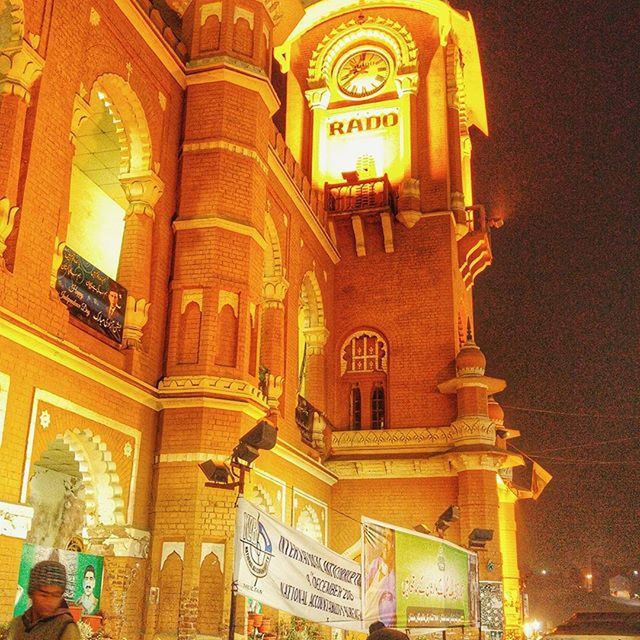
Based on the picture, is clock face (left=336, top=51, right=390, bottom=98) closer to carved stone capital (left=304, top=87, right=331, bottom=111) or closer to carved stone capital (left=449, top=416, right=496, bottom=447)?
carved stone capital (left=304, top=87, right=331, bottom=111)

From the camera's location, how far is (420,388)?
22.2 metres

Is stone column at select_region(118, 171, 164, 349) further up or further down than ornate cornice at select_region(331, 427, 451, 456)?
further up

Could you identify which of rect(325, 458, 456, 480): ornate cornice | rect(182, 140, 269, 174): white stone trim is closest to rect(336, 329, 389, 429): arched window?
rect(325, 458, 456, 480): ornate cornice

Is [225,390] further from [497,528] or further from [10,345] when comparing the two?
[497,528]

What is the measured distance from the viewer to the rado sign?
25.8m

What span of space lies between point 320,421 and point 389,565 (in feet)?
38.8

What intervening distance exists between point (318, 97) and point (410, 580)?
1964 cm

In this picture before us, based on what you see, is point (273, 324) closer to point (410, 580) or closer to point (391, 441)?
point (391, 441)

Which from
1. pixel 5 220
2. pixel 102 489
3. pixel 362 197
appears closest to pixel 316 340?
pixel 362 197

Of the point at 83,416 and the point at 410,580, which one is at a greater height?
the point at 83,416

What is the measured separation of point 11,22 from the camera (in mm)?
11172

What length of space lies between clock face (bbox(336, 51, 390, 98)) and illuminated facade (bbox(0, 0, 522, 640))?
0.07 meters

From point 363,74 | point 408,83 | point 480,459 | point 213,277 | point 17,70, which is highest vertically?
point 363,74

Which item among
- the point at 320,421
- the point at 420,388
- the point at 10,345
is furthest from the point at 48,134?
the point at 420,388
